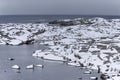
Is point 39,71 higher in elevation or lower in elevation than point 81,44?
lower

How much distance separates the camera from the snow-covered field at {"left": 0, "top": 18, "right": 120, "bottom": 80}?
51.6m

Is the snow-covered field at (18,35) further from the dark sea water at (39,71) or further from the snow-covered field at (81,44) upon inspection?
the dark sea water at (39,71)

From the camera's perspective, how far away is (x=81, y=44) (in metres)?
70.3

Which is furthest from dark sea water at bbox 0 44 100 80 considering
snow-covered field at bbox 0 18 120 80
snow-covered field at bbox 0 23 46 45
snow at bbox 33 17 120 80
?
snow-covered field at bbox 0 23 46 45

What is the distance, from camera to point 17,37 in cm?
9131

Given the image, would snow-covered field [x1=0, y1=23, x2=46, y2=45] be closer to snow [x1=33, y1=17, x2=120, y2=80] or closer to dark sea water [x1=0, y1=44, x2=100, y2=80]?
snow [x1=33, y1=17, x2=120, y2=80]

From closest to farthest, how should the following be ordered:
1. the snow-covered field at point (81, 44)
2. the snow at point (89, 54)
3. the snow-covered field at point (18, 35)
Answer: the snow at point (89, 54) < the snow-covered field at point (81, 44) < the snow-covered field at point (18, 35)

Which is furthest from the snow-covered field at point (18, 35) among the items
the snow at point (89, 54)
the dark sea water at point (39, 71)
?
the dark sea water at point (39, 71)

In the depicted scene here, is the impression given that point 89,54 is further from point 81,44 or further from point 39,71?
point 81,44

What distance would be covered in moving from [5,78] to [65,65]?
38.5 ft

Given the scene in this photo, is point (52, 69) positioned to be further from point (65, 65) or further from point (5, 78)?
point (5, 78)

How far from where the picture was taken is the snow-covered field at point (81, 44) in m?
51.6

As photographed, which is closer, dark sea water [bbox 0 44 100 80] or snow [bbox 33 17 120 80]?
dark sea water [bbox 0 44 100 80]

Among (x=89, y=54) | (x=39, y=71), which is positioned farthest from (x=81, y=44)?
(x=39, y=71)
